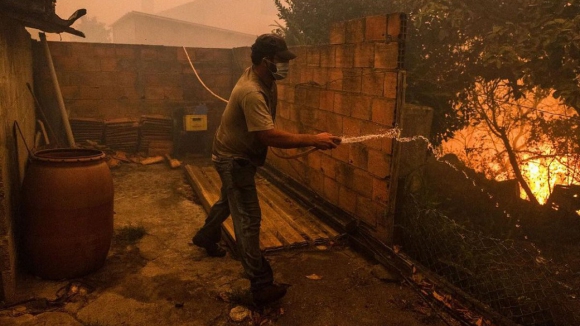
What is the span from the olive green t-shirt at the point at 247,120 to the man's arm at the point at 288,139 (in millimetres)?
52

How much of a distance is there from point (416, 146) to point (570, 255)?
2.06m

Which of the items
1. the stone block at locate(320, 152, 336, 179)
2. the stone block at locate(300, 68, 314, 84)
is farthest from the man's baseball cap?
the stone block at locate(300, 68, 314, 84)

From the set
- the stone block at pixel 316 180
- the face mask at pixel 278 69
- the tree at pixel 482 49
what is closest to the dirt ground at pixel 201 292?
the stone block at pixel 316 180

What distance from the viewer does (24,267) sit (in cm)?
360

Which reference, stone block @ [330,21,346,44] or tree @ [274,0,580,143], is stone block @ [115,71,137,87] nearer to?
tree @ [274,0,580,143]

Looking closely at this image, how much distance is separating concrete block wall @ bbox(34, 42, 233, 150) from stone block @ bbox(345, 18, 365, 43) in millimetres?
4756

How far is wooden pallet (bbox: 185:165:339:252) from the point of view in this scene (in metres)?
4.31

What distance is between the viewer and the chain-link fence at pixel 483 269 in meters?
3.21

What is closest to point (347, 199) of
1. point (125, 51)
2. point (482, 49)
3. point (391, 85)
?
point (391, 85)

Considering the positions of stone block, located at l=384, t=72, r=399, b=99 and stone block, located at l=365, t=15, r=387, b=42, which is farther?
stone block, located at l=365, t=15, r=387, b=42

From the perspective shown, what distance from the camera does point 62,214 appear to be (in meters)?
3.41

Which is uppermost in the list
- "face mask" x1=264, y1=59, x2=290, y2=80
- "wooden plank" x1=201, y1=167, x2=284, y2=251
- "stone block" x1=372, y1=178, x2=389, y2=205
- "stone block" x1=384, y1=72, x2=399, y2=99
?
"face mask" x1=264, y1=59, x2=290, y2=80

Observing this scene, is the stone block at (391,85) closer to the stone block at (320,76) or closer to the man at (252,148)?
the man at (252,148)

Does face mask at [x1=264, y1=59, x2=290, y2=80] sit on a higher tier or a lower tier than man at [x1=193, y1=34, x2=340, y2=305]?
higher
